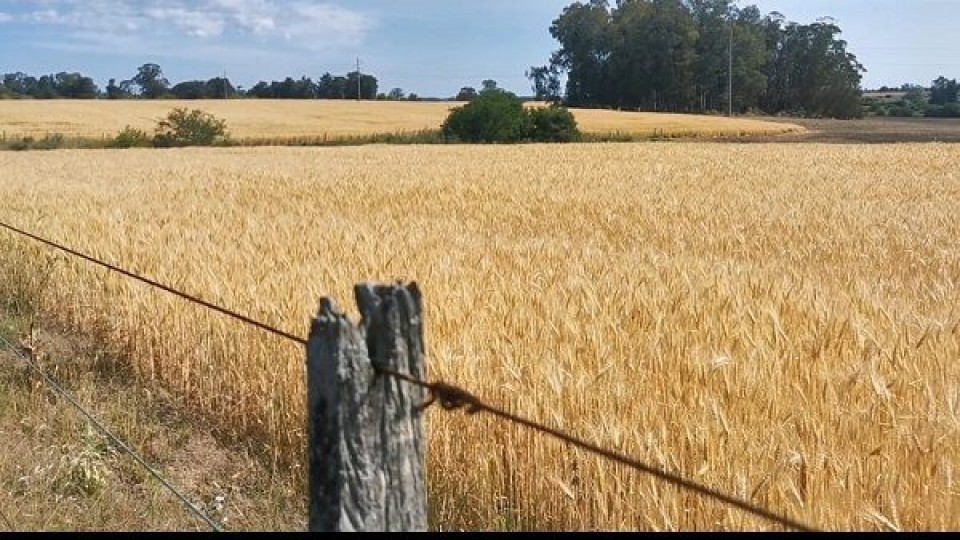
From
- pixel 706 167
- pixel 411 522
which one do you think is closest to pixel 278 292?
pixel 411 522

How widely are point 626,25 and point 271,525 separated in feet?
350

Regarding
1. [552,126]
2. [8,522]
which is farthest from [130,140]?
[8,522]

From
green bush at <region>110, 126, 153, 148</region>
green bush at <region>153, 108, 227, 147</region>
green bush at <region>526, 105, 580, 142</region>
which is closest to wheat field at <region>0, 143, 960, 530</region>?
green bush at <region>110, 126, 153, 148</region>

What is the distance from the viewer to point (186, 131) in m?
51.7

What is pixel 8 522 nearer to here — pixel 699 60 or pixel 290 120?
pixel 290 120

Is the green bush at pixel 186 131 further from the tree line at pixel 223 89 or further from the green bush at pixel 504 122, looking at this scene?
the tree line at pixel 223 89

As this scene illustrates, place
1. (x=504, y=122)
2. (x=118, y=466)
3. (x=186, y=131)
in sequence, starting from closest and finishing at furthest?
(x=118, y=466), (x=504, y=122), (x=186, y=131)

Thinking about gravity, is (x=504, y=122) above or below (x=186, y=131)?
above

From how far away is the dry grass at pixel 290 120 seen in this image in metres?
58.4

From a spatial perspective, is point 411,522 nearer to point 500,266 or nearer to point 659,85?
point 500,266

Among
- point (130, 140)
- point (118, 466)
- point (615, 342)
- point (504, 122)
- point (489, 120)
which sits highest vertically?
point (489, 120)

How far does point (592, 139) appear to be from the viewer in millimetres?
55312

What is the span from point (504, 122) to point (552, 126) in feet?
9.68

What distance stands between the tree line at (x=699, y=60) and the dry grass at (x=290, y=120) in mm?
24080
